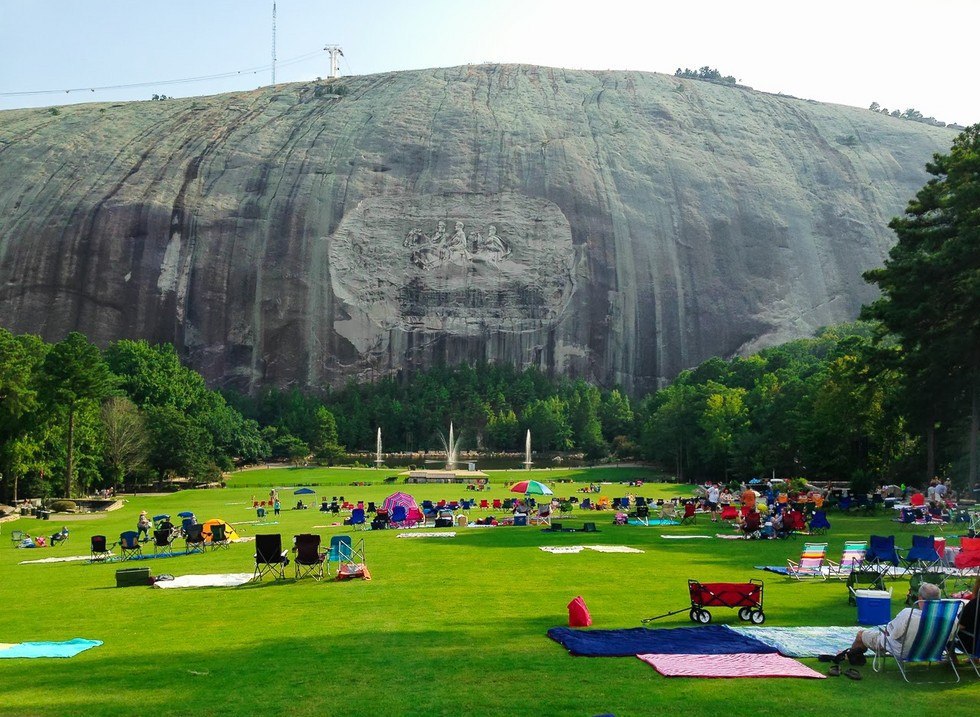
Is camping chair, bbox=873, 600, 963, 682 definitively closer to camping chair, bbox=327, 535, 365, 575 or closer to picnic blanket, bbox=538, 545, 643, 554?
camping chair, bbox=327, 535, 365, 575

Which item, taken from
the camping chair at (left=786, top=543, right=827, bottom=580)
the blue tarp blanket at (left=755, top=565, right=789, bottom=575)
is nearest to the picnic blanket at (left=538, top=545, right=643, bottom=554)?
the blue tarp blanket at (left=755, top=565, right=789, bottom=575)

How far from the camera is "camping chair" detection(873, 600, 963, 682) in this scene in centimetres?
932

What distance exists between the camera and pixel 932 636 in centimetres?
945

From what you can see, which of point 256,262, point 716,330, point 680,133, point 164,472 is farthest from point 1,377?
point 680,133

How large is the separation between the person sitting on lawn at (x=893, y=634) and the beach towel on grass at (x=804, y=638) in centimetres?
35

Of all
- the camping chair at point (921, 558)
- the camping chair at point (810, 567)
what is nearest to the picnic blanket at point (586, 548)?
the camping chair at point (810, 567)

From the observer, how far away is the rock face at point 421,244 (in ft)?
344

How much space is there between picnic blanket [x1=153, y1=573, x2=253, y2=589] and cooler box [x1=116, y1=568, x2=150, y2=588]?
0.81 ft

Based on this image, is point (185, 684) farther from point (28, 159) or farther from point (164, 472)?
point (28, 159)

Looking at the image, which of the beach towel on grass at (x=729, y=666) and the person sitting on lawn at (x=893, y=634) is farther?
the person sitting on lawn at (x=893, y=634)

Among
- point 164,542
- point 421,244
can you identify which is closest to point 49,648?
point 164,542

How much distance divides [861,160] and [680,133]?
2386 cm

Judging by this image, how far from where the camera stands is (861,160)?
405 ft

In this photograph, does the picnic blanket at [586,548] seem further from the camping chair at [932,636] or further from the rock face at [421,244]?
the rock face at [421,244]
